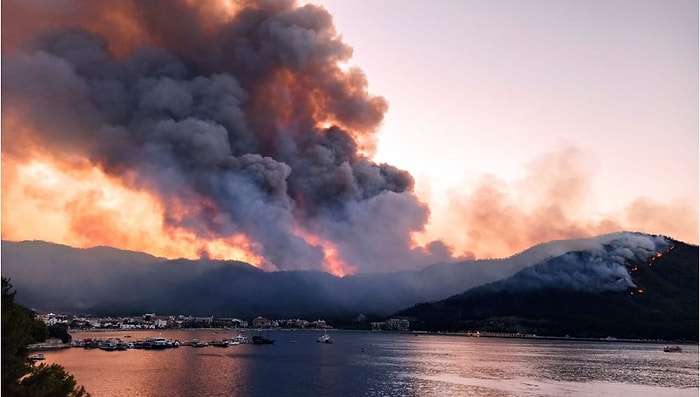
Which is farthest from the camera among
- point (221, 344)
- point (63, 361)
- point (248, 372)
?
point (221, 344)

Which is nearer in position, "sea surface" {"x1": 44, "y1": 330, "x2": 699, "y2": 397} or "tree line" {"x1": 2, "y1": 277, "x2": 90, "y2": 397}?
"tree line" {"x1": 2, "y1": 277, "x2": 90, "y2": 397}

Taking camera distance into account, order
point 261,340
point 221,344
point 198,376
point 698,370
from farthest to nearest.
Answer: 1. point 261,340
2. point 221,344
3. point 698,370
4. point 198,376

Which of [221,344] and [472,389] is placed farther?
[221,344]

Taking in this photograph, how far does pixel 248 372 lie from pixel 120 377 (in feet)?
69.5

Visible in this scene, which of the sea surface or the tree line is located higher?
the tree line

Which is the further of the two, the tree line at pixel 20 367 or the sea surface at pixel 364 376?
the sea surface at pixel 364 376

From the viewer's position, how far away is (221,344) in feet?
589

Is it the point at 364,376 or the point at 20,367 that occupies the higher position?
the point at 20,367

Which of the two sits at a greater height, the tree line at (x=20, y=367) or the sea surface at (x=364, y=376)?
the tree line at (x=20, y=367)

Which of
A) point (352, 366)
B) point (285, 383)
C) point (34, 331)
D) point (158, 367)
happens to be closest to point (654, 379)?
point (352, 366)

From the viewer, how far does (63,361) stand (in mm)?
113188

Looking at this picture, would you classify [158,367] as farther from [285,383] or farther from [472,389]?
[472,389]

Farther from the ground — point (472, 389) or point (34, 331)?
point (34, 331)

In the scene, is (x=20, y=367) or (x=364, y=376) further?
(x=364, y=376)
